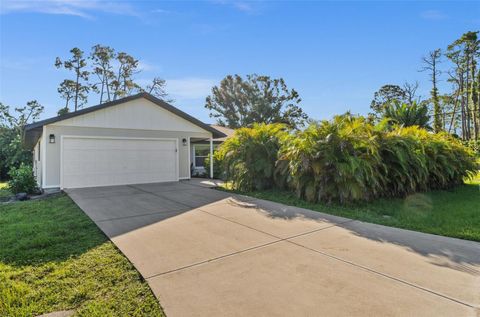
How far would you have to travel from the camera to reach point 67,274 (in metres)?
3.18

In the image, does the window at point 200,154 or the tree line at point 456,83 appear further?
the tree line at point 456,83

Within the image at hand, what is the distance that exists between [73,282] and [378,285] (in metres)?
3.22

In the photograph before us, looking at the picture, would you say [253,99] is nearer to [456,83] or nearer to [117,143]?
[456,83]

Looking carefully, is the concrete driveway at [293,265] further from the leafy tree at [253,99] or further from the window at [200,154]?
the leafy tree at [253,99]

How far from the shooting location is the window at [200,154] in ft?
53.9

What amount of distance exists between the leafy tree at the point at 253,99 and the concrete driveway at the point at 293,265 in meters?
29.8

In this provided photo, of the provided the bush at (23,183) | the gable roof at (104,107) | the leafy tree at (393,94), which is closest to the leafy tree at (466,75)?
the leafy tree at (393,94)

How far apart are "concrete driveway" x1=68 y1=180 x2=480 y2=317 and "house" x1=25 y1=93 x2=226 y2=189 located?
553cm

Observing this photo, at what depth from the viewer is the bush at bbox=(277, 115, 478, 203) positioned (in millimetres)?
6379

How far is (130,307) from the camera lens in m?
2.50

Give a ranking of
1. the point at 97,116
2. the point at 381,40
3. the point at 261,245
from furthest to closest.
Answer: the point at 381,40, the point at 97,116, the point at 261,245

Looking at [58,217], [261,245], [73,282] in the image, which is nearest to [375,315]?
[261,245]

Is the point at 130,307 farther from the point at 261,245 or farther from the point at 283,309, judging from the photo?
the point at 261,245

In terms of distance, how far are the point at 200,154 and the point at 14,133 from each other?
58.3ft
